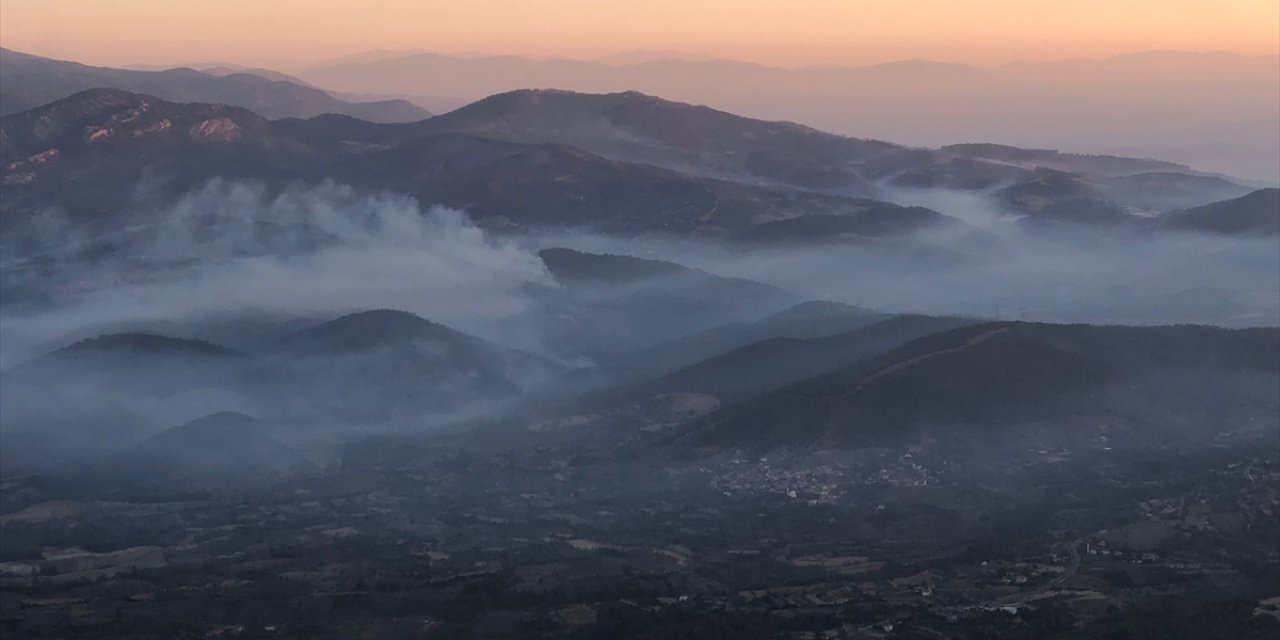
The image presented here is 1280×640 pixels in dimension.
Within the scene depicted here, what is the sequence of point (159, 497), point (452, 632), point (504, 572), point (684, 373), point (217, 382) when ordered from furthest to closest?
1. point (217, 382)
2. point (684, 373)
3. point (159, 497)
4. point (504, 572)
5. point (452, 632)

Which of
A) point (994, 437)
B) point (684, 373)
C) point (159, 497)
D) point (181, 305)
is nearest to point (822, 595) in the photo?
point (994, 437)

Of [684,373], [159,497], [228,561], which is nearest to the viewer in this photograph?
[228,561]

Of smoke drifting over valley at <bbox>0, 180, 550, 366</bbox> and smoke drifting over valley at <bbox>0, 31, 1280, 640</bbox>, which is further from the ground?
smoke drifting over valley at <bbox>0, 180, 550, 366</bbox>

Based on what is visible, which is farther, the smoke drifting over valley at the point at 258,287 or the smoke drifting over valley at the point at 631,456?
the smoke drifting over valley at the point at 258,287

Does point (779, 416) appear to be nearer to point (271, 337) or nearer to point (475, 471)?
point (475, 471)

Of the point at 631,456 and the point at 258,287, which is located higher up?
the point at 258,287

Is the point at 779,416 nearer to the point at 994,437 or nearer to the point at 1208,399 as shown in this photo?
the point at 994,437

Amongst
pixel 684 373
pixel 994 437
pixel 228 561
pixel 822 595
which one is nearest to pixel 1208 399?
pixel 994 437

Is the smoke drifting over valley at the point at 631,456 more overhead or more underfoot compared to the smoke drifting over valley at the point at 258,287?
more underfoot

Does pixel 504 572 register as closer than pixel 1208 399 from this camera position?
Yes

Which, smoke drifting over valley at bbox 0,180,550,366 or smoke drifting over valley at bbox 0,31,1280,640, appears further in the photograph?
smoke drifting over valley at bbox 0,180,550,366

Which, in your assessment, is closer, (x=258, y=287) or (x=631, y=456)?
(x=631, y=456)
